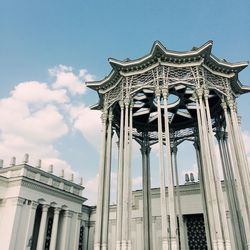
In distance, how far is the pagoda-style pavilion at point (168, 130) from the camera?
16062mm

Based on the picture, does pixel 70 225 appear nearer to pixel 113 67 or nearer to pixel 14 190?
pixel 14 190

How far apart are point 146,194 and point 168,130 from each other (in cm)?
917

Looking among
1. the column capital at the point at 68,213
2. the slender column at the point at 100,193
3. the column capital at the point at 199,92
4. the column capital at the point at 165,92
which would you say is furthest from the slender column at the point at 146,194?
the column capital at the point at 68,213

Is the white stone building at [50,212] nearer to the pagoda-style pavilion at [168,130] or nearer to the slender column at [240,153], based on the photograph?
the pagoda-style pavilion at [168,130]

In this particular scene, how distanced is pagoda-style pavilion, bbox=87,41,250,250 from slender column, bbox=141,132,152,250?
88 millimetres

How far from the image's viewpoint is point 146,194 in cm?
2481

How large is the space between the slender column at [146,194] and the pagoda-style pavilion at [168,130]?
0.09m

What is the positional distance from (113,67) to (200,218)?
19688 millimetres

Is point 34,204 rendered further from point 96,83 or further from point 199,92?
point 199,92

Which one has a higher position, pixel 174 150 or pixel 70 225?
pixel 174 150

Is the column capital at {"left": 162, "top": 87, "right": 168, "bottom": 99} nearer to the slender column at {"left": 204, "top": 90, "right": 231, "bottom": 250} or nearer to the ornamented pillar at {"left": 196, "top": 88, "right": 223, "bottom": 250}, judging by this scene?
the ornamented pillar at {"left": 196, "top": 88, "right": 223, "bottom": 250}

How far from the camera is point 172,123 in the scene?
2759 cm

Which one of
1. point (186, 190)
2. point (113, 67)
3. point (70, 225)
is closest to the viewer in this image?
point (113, 67)

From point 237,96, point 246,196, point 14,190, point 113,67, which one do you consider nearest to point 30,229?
point 14,190
